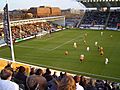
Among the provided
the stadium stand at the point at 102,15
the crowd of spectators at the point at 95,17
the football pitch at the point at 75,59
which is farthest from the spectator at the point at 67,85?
the crowd of spectators at the point at 95,17

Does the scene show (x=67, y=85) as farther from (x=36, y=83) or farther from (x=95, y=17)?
(x=95, y=17)

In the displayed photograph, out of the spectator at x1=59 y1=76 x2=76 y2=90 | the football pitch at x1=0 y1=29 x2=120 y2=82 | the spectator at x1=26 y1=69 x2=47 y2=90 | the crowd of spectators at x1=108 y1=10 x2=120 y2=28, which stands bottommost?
the football pitch at x1=0 y1=29 x2=120 y2=82

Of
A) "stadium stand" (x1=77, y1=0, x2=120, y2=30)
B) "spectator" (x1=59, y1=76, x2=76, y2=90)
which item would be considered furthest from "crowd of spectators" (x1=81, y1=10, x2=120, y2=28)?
"spectator" (x1=59, y1=76, x2=76, y2=90)

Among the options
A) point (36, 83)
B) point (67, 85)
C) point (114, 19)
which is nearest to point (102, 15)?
point (114, 19)

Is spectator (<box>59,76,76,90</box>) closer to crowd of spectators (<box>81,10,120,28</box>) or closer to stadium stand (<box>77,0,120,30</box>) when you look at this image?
stadium stand (<box>77,0,120,30</box>)

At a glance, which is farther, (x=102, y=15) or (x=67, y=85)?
(x=102, y=15)

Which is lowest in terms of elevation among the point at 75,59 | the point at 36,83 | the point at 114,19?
the point at 75,59

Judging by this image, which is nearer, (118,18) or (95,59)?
(95,59)

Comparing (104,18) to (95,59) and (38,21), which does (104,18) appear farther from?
(95,59)

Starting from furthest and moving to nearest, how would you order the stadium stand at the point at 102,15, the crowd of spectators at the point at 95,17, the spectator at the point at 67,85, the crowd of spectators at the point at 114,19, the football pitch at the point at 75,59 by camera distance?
1. the crowd of spectators at the point at 95,17
2. the stadium stand at the point at 102,15
3. the crowd of spectators at the point at 114,19
4. the football pitch at the point at 75,59
5. the spectator at the point at 67,85

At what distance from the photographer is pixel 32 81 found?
5.79m

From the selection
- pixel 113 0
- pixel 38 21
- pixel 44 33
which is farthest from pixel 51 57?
pixel 113 0

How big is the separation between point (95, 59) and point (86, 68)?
421 centimetres

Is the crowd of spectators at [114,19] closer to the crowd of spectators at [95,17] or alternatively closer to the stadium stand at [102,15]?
the stadium stand at [102,15]
